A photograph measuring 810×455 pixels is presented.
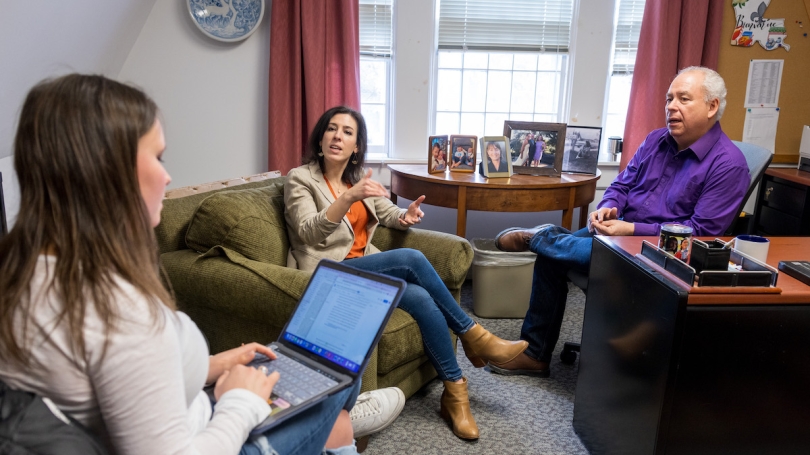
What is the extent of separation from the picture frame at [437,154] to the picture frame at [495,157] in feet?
0.69

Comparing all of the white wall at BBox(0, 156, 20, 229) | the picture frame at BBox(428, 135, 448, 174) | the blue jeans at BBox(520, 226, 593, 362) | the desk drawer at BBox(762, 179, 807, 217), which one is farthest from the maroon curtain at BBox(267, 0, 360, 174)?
the desk drawer at BBox(762, 179, 807, 217)

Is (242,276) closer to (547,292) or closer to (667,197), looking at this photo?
(547,292)

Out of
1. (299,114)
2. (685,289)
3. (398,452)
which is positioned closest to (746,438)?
(685,289)

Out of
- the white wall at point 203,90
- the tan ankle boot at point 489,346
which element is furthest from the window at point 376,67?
the tan ankle boot at point 489,346

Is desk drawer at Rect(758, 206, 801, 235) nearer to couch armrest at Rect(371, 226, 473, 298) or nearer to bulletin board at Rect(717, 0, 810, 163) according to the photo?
bulletin board at Rect(717, 0, 810, 163)

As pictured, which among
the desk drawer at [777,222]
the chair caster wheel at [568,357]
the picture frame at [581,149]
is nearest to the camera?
the chair caster wheel at [568,357]

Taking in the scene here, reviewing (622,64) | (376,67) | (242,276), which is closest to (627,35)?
(622,64)

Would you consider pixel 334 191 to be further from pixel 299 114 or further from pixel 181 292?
pixel 299 114

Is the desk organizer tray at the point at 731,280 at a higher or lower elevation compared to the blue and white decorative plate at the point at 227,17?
lower

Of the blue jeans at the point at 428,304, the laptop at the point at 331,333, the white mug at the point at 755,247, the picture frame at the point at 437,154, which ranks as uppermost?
the picture frame at the point at 437,154

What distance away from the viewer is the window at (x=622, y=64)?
11.5 feet

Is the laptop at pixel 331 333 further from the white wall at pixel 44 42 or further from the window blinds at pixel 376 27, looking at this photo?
the window blinds at pixel 376 27

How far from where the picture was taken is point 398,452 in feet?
6.25

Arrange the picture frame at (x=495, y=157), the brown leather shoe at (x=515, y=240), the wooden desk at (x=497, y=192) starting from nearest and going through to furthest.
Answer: the brown leather shoe at (x=515, y=240), the wooden desk at (x=497, y=192), the picture frame at (x=495, y=157)
